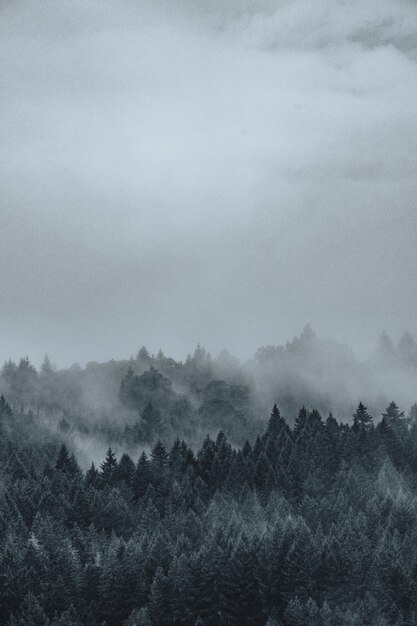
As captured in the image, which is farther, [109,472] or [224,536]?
[109,472]

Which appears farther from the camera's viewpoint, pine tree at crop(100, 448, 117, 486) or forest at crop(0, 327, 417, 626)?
pine tree at crop(100, 448, 117, 486)

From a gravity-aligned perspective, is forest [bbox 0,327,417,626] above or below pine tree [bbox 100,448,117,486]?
below

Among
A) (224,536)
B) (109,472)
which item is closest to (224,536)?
(224,536)

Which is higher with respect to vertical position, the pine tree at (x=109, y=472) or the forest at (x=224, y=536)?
the pine tree at (x=109, y=472)

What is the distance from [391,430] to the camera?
146 metres

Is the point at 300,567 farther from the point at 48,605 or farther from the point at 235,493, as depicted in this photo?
the point at 235,493

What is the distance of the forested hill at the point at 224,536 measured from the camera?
8788 cm

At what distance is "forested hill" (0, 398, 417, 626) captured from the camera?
87.9 m

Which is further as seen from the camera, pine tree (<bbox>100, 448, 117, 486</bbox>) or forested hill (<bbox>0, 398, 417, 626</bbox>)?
pine tree (<bbox>100, 448, 117, 486</bbox>)

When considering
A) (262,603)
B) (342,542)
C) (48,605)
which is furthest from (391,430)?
(48,605)

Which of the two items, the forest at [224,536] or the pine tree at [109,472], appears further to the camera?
the pine tree at [109,472]

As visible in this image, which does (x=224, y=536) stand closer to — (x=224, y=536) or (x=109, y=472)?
(x=224, y=536)

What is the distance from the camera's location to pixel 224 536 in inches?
3890

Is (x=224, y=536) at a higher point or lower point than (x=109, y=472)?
lower
